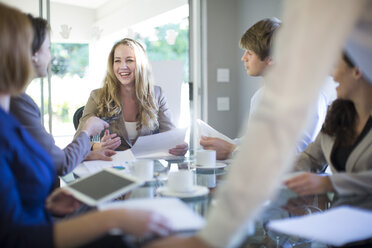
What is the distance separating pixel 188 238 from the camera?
74 centimetres

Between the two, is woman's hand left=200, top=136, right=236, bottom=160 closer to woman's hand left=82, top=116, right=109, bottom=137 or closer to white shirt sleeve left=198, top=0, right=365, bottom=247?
woman's hand left=82, top=116, right=109, bottom=137

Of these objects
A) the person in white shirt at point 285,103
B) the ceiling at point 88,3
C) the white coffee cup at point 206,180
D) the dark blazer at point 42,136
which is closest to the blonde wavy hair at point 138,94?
the dark blazer at point 42,136

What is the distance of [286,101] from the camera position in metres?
0.66

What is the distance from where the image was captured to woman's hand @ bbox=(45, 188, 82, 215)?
1.09 metres

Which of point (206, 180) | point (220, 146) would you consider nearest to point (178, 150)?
point (220, 146)

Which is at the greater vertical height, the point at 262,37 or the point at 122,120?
the point at 262,37

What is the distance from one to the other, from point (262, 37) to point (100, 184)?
1.34m

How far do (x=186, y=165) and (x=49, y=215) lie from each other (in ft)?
2.39

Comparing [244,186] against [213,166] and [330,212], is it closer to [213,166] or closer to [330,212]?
[330,212]

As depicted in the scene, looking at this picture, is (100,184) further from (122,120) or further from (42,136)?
(122,120)

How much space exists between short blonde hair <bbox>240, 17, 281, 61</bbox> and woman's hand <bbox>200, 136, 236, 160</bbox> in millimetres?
569

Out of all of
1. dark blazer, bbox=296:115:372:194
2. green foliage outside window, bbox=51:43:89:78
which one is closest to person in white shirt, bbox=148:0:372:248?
dark blazer, bbox=296:115:372:194

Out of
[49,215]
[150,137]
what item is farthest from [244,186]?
[150,137]

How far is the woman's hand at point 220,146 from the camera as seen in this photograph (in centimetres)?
180
